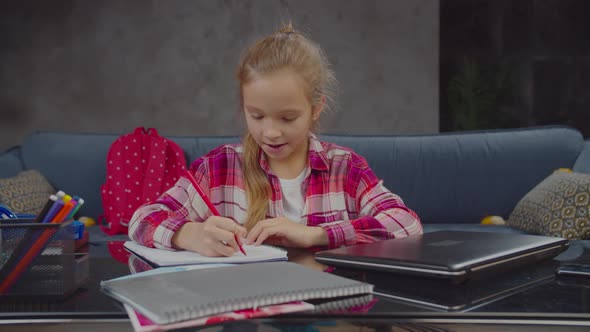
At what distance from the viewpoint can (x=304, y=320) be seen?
1.71ft

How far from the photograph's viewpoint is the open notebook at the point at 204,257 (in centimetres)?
76

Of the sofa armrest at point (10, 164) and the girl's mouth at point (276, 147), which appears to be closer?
the girl's mouth at point (276, 147)

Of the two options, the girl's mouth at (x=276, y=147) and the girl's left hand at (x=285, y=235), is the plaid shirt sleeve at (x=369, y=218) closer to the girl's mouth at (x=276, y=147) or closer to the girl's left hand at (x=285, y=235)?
the girl's left hand at (x=285, y=235)

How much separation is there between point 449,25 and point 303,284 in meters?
4.59

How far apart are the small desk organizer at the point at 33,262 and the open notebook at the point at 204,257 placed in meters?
0.15

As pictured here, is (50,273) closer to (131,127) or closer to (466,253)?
(466,253)

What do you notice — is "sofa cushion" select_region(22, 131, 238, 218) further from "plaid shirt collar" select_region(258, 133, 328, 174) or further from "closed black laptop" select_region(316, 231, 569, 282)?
"closed black laptop" select_region(316, 231, 569, 282)

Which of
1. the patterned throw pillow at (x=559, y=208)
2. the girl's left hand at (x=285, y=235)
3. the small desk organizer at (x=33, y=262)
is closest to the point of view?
the small desk organizer at (x=33, y=262)

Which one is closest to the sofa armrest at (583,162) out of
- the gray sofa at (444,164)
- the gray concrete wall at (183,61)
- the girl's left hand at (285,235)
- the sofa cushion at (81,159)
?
the gray sofa at (444,164)

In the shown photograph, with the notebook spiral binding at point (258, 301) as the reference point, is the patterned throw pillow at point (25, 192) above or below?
below

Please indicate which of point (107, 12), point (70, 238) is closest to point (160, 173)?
point (70, 238)

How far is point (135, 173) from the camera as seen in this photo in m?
2.36

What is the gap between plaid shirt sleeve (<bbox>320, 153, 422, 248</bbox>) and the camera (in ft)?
3.24

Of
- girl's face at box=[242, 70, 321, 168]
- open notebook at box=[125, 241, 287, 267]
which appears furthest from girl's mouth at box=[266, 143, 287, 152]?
open notebook at box=[125, 241, 287, 267]
